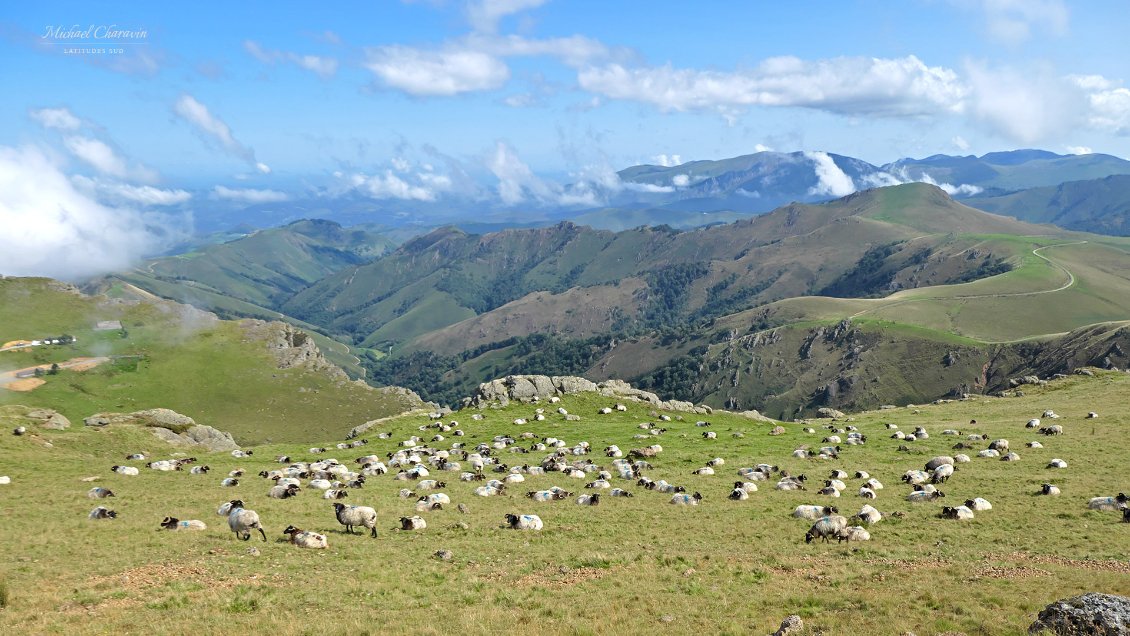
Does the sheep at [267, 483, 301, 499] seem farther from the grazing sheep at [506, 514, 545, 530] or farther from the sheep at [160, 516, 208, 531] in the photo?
the grazing sheep at [506, 514, 545, 530]

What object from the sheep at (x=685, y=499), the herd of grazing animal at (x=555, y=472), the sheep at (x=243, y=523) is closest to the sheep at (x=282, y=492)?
the herd of grazing animal at (x=555, y=472)

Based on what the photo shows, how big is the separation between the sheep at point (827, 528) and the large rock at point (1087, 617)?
1331 cm

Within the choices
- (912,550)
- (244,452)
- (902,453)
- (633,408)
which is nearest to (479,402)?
(633,408)

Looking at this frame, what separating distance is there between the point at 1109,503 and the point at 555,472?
34.6 metres

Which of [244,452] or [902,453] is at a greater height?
[902,453]

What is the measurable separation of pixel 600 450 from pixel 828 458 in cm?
2080

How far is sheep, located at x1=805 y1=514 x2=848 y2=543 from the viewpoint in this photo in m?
29.9

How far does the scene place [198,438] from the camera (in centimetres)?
7869

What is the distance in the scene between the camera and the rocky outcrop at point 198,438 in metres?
71.3

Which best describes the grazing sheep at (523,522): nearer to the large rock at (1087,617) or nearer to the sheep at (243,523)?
the sheep at (243,523)

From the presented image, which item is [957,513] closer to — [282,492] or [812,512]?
[812,512]

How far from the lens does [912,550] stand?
2731cm

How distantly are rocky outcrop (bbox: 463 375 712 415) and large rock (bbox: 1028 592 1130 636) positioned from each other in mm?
79260

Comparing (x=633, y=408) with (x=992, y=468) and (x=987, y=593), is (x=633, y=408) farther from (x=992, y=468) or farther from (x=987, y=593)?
(x=987, y=593)
